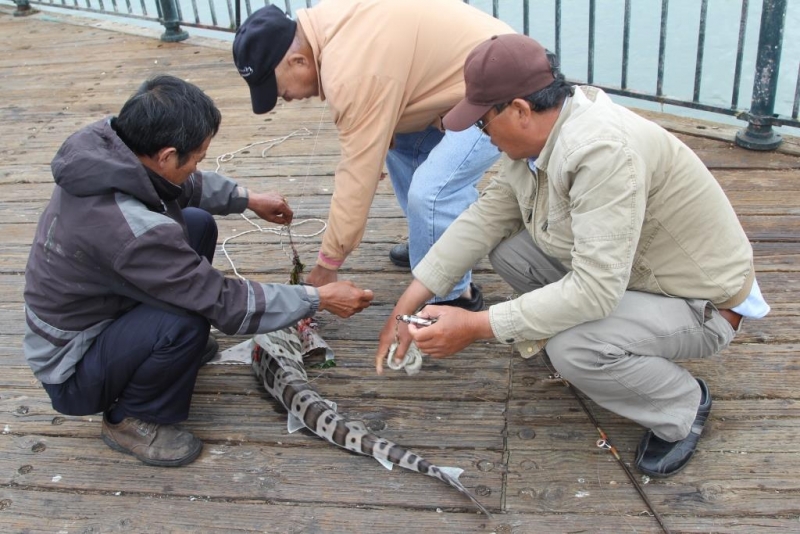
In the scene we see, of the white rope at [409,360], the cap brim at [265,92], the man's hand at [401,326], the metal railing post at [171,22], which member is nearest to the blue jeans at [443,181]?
the man's hand at [401,326]

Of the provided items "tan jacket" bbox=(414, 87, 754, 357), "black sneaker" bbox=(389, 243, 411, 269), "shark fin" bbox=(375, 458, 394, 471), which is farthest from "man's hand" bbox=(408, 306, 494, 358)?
"black sneaker" bbox=(389, 243, 411, 269)

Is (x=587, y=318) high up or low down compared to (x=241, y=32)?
down

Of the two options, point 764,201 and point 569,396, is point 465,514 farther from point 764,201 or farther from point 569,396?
point 764,201

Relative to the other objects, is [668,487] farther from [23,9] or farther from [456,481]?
[23,9]

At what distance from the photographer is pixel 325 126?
556cm

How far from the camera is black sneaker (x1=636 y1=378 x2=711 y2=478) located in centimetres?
260

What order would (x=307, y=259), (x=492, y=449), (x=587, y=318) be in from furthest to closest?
(x=307, y=259) < (x=492, y=449) < (x=587, y=318)

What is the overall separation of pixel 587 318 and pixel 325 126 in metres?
3.50

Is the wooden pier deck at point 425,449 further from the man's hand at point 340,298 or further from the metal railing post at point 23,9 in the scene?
the metal railing post at point 23,9

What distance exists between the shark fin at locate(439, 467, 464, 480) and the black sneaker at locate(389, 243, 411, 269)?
4.76 feet

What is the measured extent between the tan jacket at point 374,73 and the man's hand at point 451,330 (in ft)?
2.11

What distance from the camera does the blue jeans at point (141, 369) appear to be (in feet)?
8.88

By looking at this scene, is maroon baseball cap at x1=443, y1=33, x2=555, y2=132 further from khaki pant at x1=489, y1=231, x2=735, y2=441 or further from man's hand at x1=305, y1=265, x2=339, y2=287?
man's hand at x1=305, y1=265, x2=339, y2=287

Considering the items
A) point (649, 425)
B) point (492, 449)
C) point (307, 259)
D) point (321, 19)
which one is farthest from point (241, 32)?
point (649, 425)
